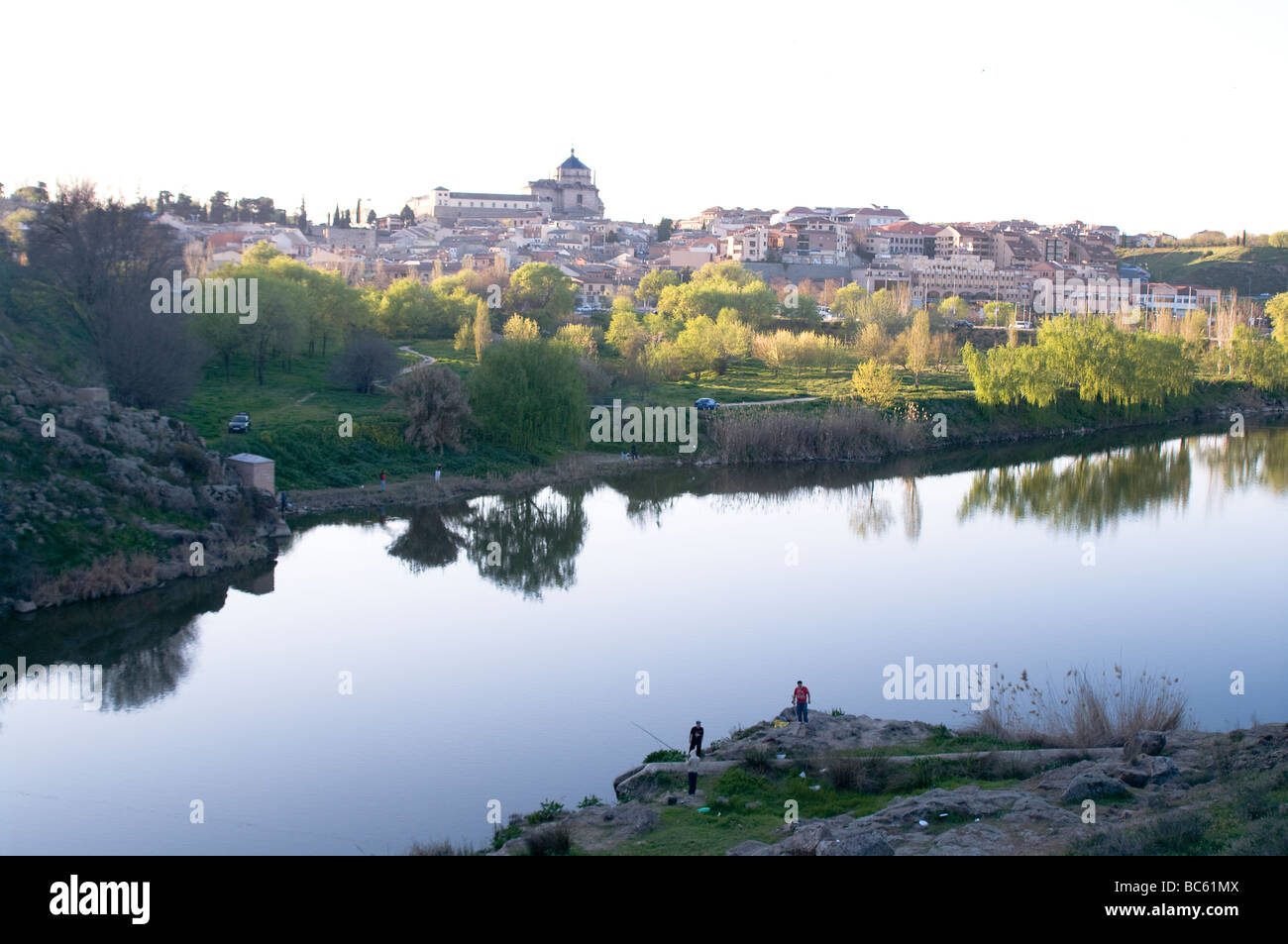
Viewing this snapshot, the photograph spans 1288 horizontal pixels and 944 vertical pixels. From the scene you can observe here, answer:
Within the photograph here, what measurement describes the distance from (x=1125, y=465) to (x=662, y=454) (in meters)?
9.75

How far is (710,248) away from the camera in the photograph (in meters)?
60.7

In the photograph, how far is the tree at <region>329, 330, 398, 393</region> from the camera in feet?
81.5

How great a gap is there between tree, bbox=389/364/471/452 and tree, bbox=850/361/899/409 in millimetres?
10119

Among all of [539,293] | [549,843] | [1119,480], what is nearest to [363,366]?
[539,293]

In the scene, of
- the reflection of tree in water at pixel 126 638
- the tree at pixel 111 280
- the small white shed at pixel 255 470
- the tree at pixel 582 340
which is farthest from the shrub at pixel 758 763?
the tree at pixel 582 340

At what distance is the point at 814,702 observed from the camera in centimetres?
997

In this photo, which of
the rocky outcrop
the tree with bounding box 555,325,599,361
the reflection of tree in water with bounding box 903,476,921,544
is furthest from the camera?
the tree with bounding box 555,325,599,361

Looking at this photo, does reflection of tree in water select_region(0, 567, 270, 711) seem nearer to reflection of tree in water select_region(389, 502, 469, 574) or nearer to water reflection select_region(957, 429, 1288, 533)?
reflection of tree in water select_region(389, 502, 469, 574)

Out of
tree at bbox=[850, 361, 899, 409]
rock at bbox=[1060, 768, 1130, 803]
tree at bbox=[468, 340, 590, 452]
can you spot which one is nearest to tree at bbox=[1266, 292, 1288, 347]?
tree at bbox=[850, 361, 899, 409]

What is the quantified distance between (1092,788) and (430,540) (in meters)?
11.6

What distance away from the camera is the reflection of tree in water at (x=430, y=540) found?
15.8 metres

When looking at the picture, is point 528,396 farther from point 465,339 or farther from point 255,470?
point 465,339
